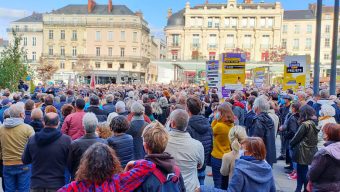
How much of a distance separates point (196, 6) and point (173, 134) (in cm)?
7935

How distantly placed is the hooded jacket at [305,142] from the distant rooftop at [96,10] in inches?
2600

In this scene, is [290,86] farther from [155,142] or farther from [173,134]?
[155,142]

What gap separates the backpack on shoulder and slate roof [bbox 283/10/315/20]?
82.5 metres

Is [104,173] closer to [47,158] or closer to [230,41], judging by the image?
[47,158]

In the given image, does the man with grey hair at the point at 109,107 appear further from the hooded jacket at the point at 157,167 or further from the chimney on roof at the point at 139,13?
the chimney on roof at the point at 139,13

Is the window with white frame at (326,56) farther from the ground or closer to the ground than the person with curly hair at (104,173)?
farther from the ground

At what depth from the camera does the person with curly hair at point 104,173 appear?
2805 mm

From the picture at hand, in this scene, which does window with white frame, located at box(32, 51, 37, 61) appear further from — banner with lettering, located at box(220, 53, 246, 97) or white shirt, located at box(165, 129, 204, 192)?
white shirt, located at box(165, 129, 204, 192)

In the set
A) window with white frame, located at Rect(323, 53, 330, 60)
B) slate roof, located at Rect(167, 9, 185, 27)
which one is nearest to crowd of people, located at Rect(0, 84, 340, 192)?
slate roof, located at Rect(167, 9, 185, 27)

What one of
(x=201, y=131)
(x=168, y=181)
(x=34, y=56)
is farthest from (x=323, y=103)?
(x=34, y=56)

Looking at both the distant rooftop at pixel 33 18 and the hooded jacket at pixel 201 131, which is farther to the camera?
the distant rooftop at pixel 33 18

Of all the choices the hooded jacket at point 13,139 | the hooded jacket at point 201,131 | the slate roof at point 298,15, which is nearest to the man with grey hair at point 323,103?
the hooded jacket at point 201,131

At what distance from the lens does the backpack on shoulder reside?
120 inches

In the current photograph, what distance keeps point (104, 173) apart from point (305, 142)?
176 inches
